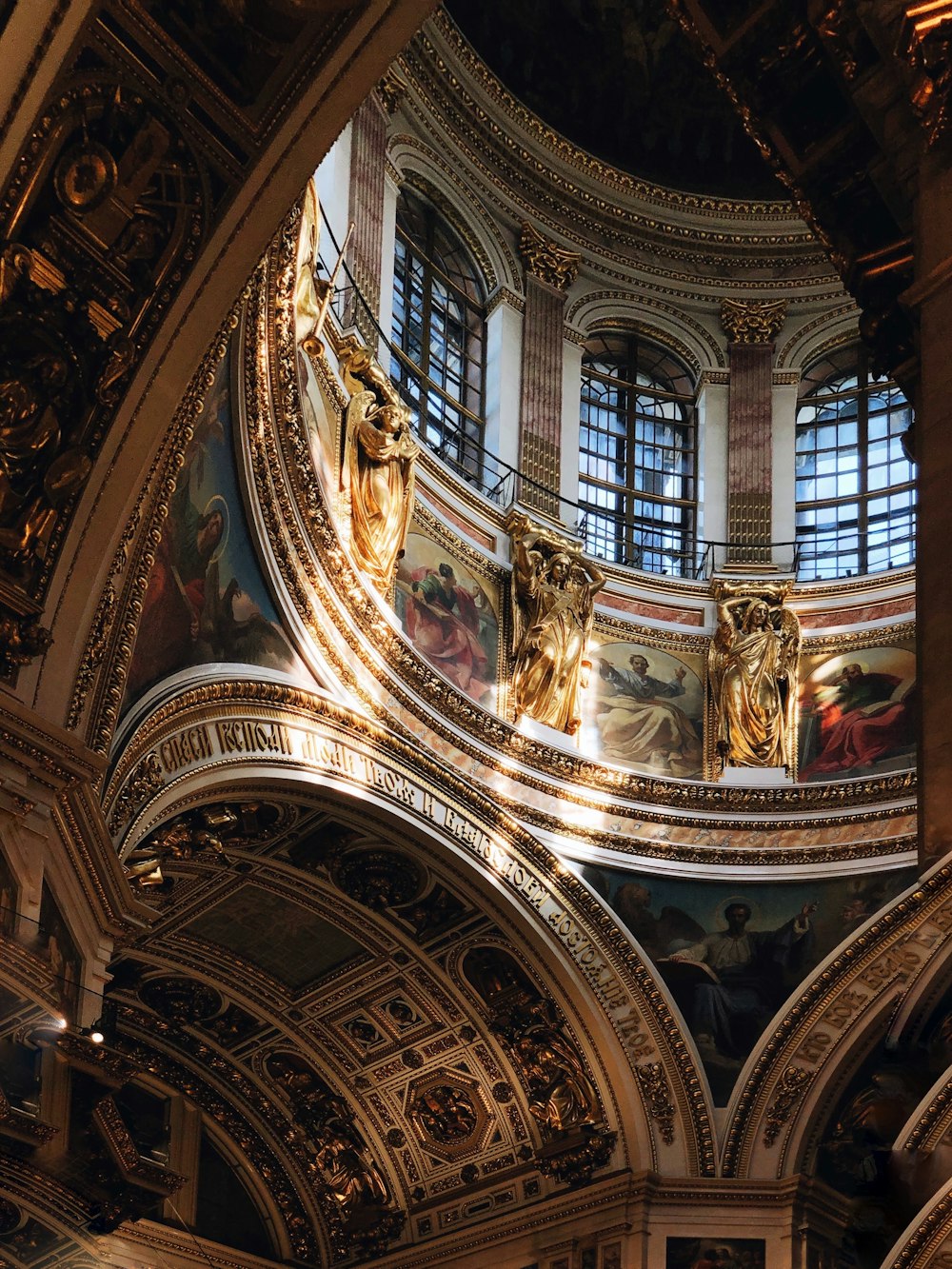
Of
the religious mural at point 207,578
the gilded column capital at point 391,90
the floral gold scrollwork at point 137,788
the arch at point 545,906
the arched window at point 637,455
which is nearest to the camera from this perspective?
the floral gold scrollwork at point 137,788

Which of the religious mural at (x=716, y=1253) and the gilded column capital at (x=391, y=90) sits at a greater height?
the gilded column capital at (x=391, y=90)

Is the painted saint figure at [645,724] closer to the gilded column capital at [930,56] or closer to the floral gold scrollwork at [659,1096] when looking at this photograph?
the floral gold scrollwork at [659,1096]

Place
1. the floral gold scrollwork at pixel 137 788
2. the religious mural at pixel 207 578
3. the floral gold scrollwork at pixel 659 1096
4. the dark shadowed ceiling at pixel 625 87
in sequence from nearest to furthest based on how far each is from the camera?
the floral gold scrollwork at pixel 137 788 → the religious mural at pixel 207 578 → the floral gold scrollwork at pixel 659 1096 → the dark shadowed ceiling at pixel 625 87

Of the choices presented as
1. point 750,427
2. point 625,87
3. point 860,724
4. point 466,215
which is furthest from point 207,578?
point 625,87

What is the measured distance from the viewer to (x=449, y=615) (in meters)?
18.8

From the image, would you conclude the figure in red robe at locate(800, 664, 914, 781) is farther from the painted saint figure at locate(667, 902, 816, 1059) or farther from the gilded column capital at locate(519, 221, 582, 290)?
the gilded column capital at locate(519, 221, 582, 290)

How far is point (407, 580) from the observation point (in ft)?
60.3

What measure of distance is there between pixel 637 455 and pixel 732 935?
6.20m

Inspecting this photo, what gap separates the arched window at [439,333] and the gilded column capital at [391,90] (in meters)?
0.95

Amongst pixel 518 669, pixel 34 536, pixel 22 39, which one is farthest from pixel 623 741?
pixel 22 39

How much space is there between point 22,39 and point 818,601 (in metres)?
12.4

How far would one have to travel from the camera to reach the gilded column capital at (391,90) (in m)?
20.4

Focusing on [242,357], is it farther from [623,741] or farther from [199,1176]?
[199,1176]

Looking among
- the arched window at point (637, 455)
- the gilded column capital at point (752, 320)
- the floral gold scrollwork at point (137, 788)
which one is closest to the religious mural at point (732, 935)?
the arched window at point (637, 455)
